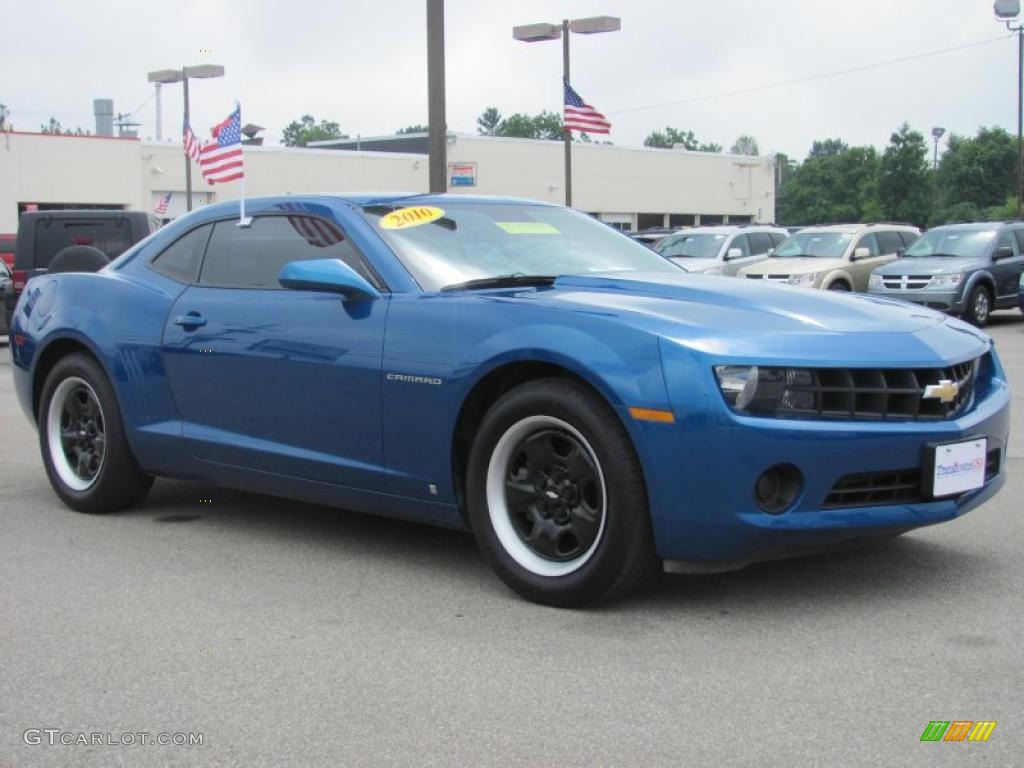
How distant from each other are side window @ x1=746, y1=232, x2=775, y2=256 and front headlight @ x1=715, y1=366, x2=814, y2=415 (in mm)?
19617

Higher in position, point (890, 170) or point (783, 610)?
point (890, 170)

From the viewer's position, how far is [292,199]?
18.4ft

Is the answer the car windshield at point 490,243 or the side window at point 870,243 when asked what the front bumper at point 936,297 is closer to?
the side window at point 870,243

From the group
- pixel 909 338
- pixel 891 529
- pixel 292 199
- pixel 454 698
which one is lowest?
pixel 454 698

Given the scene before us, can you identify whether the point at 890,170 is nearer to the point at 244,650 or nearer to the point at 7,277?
the point at 7,277

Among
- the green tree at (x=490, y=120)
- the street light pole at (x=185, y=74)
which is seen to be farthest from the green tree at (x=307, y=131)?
the street light pole at (x=185, y=74)

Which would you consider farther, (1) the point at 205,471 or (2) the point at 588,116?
(2) the point at 588,116

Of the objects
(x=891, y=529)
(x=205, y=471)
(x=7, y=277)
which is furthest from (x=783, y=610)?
(x=7, y=277)

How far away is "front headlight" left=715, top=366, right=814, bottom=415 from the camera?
4020 millimetres

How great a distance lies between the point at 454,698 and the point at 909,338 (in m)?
2.02

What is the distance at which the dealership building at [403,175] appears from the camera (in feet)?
129

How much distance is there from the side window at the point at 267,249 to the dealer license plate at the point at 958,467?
230 cm

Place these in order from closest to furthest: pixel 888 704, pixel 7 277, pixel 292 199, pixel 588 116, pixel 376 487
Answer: pixel 888 704 < pixel 376 487 < pixel 292 199 < pixel 7 277 < pixel 588 116

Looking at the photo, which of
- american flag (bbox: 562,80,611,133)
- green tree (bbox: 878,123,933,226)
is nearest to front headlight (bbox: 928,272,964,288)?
american flag (bbox: 562,80,611,133)
